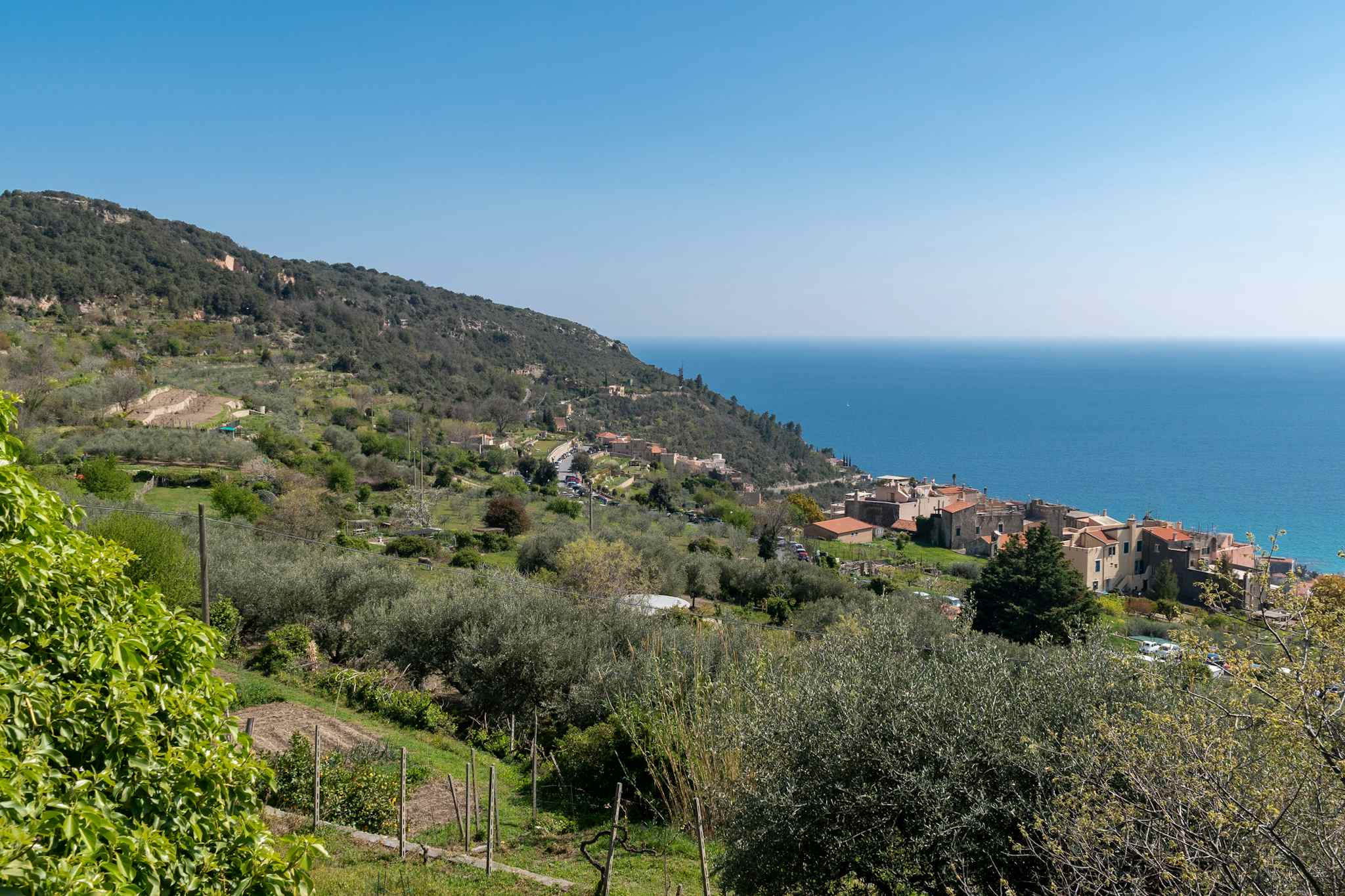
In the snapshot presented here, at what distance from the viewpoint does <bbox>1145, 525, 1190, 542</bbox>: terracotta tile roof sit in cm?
4353

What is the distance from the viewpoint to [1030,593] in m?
28.6

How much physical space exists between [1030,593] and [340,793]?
1003 inches

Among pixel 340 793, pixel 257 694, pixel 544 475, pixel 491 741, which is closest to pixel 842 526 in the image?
pixel 544 475

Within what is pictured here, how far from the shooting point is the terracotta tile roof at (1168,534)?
1714 inches

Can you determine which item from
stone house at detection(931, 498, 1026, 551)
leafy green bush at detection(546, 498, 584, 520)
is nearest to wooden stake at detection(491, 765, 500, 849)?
leafy green bush at detection(546, 498, 584, 520)

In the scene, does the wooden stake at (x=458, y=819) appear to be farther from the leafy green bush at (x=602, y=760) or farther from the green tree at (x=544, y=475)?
the green tree at (x=544, y=475)

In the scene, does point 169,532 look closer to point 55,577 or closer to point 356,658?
point 356,658

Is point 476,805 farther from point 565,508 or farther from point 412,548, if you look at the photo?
point 565,508

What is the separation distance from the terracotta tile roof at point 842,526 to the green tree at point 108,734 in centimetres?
4883

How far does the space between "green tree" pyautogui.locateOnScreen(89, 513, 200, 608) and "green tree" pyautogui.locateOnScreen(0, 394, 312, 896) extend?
14430 mm

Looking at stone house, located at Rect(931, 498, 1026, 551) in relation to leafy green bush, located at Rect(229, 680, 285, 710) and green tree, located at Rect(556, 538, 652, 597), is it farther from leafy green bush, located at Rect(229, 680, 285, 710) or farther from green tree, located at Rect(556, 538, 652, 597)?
leafy green bush, located at Rect(229, 680, 285, 710)

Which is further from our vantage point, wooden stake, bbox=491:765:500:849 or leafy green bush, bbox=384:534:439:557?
Answer: leafy green bush, bbox=384:534:439:557

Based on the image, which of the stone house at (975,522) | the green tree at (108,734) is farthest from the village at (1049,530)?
the green tree at (108,734)

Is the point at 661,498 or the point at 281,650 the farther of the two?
the point at 661,498
